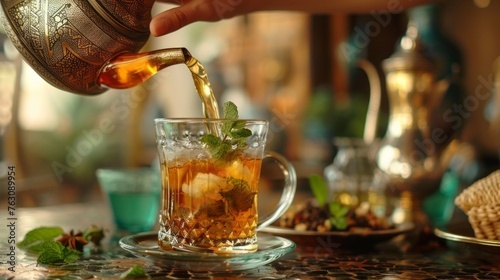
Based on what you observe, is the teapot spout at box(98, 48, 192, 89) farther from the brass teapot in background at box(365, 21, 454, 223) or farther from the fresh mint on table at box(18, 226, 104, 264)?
the brass teapot in background at box(365, 21, 454, 223)

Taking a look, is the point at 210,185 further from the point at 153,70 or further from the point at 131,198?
the point at 131,198

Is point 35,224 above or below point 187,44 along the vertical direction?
below

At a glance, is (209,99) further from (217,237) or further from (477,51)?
(477,51)

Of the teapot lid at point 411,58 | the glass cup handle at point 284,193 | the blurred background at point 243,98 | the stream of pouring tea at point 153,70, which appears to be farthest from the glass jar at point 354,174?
the blurred background at point 243,98

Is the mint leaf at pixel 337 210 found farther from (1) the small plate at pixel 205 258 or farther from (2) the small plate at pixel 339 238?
(1) the small plate at pixel 205 258

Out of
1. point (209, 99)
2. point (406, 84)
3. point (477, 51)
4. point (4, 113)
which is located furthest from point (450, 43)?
point (209, 99)

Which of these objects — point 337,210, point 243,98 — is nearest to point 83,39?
point 337,210
